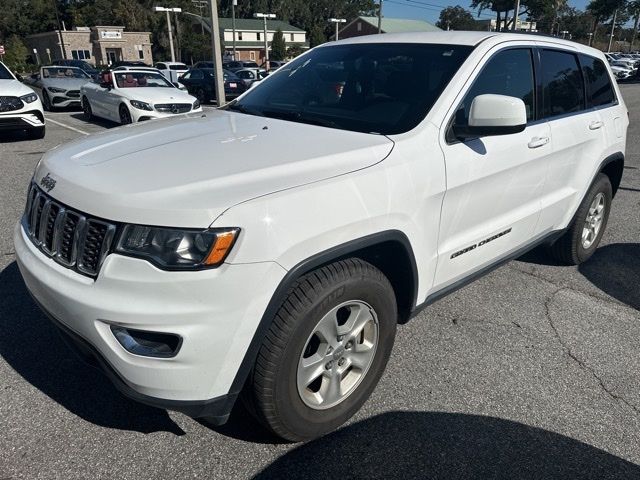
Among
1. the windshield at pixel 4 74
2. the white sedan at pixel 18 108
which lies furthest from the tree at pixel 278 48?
the white sedan at pixel 18 108

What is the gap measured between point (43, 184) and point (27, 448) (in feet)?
3.93

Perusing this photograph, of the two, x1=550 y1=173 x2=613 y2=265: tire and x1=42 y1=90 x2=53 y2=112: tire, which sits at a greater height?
x1=550 y1=173 x2=613 y2=265: tire

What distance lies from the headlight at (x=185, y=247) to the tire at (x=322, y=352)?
366 mm

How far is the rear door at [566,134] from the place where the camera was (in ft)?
11.2

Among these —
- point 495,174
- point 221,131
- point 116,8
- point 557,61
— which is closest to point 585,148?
point 557,61

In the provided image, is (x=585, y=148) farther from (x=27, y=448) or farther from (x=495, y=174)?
(x=27, y=448)

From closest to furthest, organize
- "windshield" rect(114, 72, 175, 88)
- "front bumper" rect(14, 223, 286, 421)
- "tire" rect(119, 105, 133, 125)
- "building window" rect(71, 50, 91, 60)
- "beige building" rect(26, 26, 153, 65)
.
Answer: "front bumper" rect(14, 223, 286, 421) → "tire" rect(119, 105, 133, 125) → "windshield" rect(114, 72, 175, 88) → "beige building" rect(26, 26, 153, 65) → "building window" rect(71, 50, 91, 60)

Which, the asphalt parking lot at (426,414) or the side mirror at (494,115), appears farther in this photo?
the side mirror at (494,115)

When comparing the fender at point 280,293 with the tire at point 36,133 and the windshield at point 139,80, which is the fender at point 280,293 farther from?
the windshield at point 139,80

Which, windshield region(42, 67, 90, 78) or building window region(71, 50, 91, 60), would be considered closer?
windshield region(42, 67, 90, 78)

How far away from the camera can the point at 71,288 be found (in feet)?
6.39

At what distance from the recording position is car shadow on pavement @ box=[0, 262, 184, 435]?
2.46m

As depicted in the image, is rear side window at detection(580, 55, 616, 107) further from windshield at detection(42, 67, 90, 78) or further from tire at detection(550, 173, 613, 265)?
windshield at detection(42, 67, 90, 78)

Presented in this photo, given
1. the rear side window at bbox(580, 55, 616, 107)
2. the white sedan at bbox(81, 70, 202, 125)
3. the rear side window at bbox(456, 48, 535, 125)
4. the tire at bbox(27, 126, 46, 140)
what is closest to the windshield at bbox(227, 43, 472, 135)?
the rear side window at bbox(456, 48, 535, 125)
